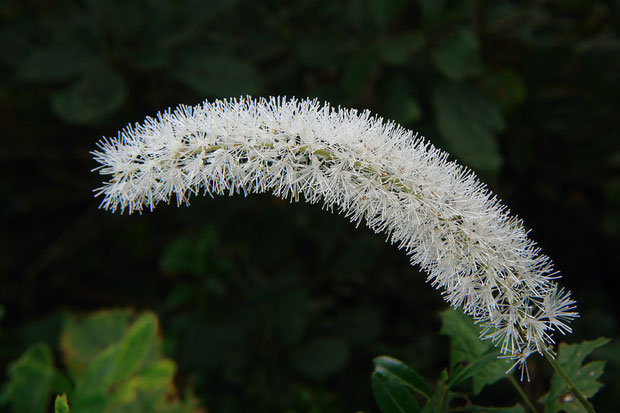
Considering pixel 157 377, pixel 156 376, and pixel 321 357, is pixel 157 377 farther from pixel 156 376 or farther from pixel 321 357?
pixel 321 357

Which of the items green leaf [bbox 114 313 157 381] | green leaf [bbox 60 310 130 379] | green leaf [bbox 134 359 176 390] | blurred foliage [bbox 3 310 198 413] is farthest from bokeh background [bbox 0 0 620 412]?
green leaf [bbox 114 313 157 381]

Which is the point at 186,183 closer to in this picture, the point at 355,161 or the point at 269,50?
the point at 355,161

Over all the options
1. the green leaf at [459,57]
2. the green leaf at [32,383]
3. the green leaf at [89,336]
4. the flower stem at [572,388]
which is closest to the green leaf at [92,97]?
the green leaf at [89,336]

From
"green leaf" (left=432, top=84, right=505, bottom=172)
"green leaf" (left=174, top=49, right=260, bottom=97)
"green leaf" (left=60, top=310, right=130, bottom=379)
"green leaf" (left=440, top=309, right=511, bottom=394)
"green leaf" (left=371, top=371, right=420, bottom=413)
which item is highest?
"green leaf" (left=174, top=49, right=260, bottom=97)

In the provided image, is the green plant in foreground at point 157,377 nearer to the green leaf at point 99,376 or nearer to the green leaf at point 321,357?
the green leaf at point 99,376

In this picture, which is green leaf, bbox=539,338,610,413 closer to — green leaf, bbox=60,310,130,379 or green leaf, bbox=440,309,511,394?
green leaf, bbox=440,309,511,394

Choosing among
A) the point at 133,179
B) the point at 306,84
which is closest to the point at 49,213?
the point at 306,84
